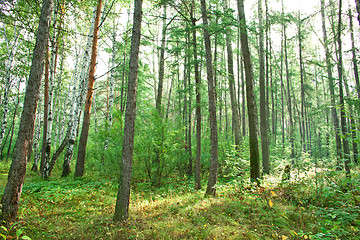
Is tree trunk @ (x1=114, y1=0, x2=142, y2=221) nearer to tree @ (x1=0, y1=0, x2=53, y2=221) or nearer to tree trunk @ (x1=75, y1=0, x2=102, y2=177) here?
tree @ (x1=0, y1=0, x2=53, y2=221)

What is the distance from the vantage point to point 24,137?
4125mm

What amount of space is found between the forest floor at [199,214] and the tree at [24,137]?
502mm

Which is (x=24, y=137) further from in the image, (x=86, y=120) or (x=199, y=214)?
(x=86, y=120)

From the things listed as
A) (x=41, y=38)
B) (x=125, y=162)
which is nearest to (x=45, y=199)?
(x=125, y=162)

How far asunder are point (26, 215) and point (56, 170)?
7571 millimetres

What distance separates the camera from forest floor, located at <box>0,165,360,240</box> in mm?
3732

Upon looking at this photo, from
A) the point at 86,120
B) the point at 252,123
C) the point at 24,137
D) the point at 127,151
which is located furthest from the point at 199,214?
the point at 86,120

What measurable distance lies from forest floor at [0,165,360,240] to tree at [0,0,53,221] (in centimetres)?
50

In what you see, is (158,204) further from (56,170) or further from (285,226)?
(56,170)

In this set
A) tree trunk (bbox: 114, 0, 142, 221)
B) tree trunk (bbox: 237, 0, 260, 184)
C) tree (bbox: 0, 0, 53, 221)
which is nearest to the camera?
tree (bbox: 0, 0, 53, 221)

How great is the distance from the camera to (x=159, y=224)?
4.43 m

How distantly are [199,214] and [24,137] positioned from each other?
14.7 ft

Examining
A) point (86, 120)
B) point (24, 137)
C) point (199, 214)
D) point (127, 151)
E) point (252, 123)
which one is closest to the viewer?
point (24, 137)

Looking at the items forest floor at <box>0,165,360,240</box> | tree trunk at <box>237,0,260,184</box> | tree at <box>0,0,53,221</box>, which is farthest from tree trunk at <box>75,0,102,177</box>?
tree trunk at <box>237,0,260,184</box>
